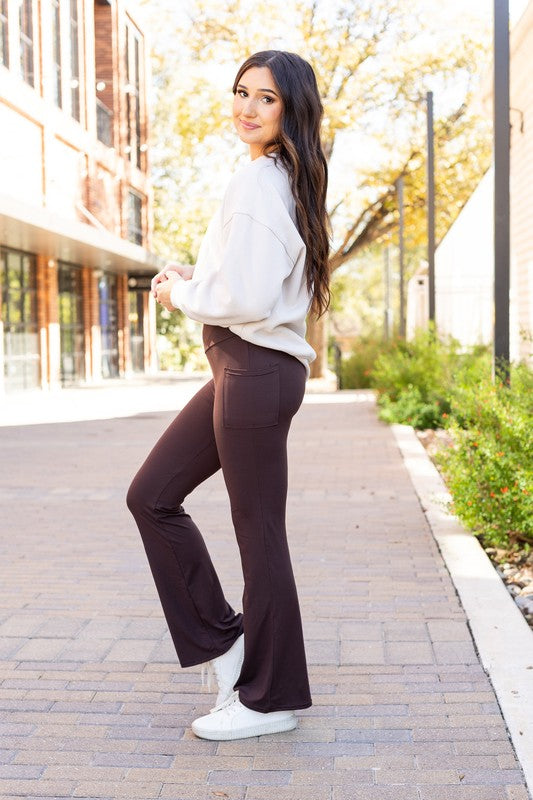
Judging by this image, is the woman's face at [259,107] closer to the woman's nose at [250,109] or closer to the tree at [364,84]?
the woman's nose at [250,109]

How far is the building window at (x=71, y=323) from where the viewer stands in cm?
2595

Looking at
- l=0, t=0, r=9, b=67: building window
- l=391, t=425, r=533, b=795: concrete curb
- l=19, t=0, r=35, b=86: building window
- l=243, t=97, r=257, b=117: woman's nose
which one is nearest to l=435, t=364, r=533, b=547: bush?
l=391, t=425, r=533, b=795: concrete curb

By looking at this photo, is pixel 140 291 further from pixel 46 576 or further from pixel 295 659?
pixel 295 659

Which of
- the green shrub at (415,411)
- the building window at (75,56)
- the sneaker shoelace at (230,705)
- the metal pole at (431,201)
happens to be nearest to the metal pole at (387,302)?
the building window at (75,56)

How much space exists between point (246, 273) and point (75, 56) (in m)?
25.2

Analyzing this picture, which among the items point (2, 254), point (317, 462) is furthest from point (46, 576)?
point (2, 254)

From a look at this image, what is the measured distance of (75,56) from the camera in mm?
26359

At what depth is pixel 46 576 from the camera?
5.49m

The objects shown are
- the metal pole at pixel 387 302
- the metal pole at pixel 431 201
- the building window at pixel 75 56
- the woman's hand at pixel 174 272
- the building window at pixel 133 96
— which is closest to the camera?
the woman's hand at pixel 174 272

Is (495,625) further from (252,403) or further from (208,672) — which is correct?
(252,403)

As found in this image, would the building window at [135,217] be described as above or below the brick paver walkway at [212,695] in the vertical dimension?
above

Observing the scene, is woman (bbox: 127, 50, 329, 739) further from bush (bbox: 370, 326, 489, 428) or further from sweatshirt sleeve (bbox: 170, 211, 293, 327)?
bush (bbox: 370, 326, 489, 428)

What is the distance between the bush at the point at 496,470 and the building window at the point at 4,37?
658 inches

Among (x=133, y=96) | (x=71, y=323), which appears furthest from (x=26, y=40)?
(x=133, y=96)
